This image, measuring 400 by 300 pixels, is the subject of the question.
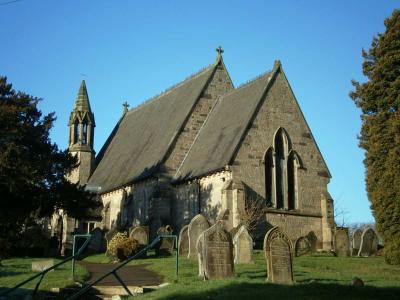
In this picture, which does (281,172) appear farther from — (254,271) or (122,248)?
(254,271)

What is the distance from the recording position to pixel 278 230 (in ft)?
53.3

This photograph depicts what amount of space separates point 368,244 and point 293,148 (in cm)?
707

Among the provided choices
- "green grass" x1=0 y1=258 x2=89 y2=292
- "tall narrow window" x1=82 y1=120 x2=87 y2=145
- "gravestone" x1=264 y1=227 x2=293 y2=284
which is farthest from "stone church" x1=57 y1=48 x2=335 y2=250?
"gravestone" x1=264 y1=227 x2=293 y2=284

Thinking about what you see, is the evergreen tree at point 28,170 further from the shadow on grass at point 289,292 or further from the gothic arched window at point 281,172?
the shadow on grass at point 289,292

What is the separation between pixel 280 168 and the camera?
31.6m

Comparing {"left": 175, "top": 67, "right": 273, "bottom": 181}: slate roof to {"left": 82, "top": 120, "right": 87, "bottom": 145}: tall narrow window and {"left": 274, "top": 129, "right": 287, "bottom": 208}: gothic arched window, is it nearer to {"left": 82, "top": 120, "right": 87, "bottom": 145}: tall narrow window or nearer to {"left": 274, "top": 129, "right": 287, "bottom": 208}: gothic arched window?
{"left": 274, "top": 129, "right": 287, "bottom": 208}: gothic arched window

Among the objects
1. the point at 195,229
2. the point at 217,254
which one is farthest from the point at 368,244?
the point at 217,254

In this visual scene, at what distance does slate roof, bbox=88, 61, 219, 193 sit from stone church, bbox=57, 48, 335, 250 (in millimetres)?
109

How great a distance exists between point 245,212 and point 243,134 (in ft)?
13.8

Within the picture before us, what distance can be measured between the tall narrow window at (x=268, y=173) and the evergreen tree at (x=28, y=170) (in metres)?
8.69

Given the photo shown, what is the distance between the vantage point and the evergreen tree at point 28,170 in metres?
25.2

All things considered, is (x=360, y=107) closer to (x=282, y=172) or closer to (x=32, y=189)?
(x=282, y=172)

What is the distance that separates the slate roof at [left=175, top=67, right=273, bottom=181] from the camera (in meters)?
30.8

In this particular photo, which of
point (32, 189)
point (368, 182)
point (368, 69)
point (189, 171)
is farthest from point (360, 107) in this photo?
point (32, 189)
